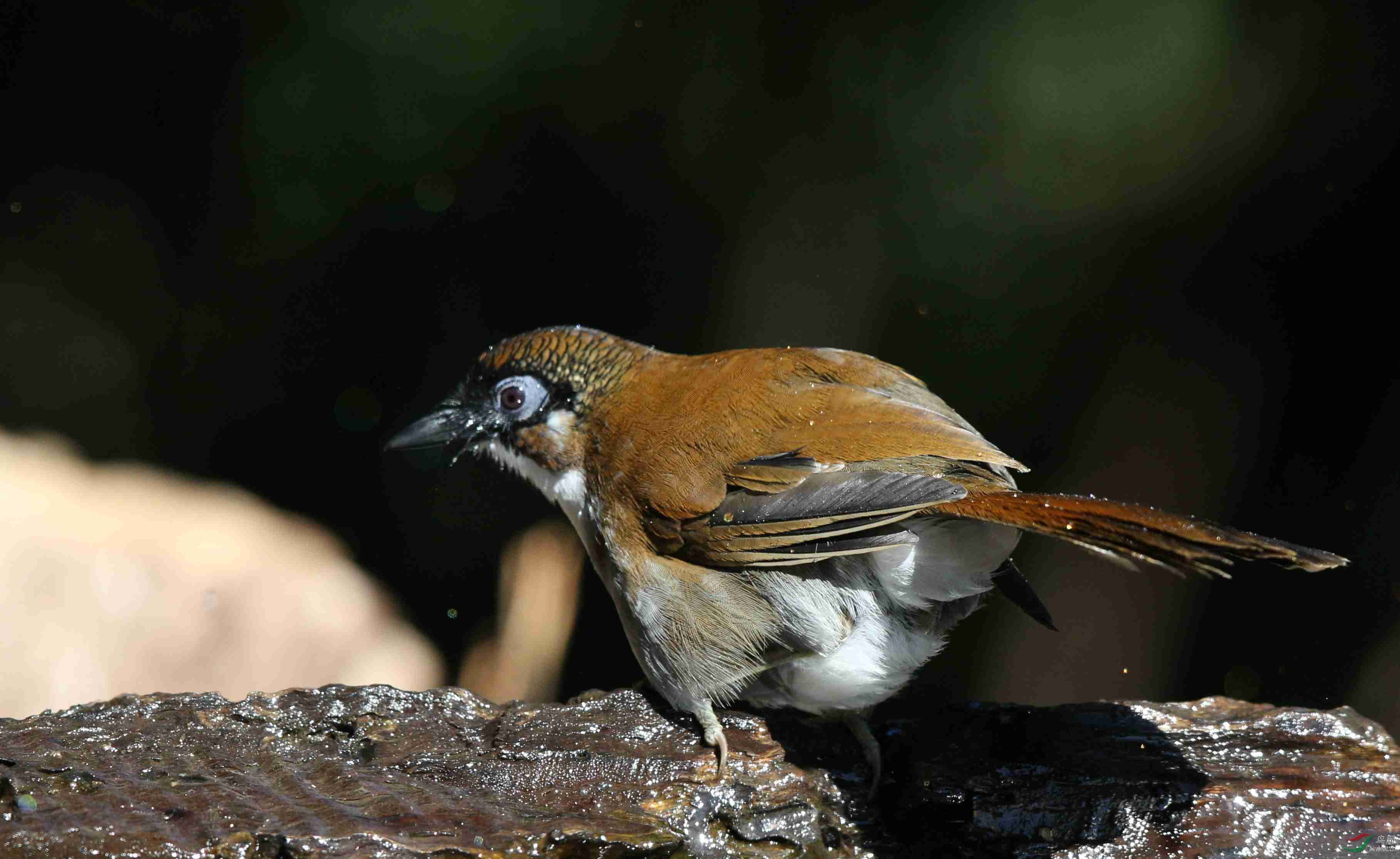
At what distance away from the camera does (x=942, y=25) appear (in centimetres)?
441

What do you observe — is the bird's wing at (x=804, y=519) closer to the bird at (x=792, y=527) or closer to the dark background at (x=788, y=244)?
the bird at (x=792, y=527)

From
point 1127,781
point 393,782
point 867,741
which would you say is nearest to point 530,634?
point 867,741

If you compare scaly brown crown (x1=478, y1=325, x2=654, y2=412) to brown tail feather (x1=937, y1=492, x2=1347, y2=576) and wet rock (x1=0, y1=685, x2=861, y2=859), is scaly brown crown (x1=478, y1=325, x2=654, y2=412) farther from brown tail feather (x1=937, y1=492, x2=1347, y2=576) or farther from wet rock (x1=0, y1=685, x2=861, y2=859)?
brown tail feather (x1=937, y1=492, x2=1347, y2=576)

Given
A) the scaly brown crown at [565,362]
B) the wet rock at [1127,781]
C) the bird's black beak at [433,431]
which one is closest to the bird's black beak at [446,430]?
the bird's black beak at [433,431]

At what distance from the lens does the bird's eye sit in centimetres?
344

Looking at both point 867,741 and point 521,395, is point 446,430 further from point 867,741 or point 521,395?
point 867,741

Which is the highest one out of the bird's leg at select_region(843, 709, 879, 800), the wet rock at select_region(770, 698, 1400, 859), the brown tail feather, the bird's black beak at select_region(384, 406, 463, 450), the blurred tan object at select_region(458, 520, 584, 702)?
the brown tail feather

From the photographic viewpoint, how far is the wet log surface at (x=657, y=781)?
231 centimetres

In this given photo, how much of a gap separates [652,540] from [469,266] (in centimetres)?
272

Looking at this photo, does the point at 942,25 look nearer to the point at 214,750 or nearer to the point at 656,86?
the point at 656,86

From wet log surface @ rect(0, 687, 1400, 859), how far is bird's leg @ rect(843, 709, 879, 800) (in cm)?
4

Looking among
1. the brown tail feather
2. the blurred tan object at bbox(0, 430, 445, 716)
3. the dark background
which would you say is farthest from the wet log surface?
the blurred tan object at bbox(0, 430, 445, 716)

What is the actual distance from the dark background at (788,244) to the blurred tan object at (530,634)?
18 centimetres

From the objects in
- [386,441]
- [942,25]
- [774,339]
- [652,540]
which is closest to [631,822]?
[652,540]
